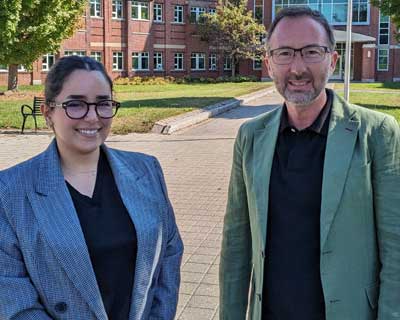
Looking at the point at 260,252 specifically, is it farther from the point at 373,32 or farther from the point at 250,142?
the point at 373,32

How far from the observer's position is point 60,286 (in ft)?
7.48

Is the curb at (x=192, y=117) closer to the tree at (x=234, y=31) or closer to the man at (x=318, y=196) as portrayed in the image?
the man at (x=318, y=196)

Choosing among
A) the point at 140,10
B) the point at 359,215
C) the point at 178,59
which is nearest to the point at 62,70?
the point at 359,215

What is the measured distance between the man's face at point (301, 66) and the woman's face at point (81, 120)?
0.75 metres

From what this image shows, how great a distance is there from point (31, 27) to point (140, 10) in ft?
81.1

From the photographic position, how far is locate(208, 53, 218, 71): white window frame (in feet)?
178

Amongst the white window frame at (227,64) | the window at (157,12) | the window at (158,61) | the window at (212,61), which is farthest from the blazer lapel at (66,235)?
the white window frame at (227,64)

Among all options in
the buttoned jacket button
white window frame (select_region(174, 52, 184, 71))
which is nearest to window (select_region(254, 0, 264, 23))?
white window frame (select_region(174, 52, 184, 71))

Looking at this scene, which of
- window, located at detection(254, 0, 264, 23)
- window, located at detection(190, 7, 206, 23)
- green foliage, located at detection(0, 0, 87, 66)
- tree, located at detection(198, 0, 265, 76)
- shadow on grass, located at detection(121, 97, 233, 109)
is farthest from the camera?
window, located at detection(254, 0, 264, 23)

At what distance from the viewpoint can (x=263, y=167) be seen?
2.50m

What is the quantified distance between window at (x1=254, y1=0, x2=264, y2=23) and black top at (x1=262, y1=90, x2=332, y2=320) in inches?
2148

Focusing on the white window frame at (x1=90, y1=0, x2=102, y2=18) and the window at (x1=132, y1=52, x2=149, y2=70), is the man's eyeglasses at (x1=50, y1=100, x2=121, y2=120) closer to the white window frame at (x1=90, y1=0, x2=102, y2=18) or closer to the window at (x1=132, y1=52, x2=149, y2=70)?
the white window frame at (x1=90, y1=0, x2=102, y2=18)

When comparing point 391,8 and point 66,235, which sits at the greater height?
point 391,8

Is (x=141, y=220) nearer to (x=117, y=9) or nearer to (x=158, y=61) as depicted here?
(x=117, y=9)
